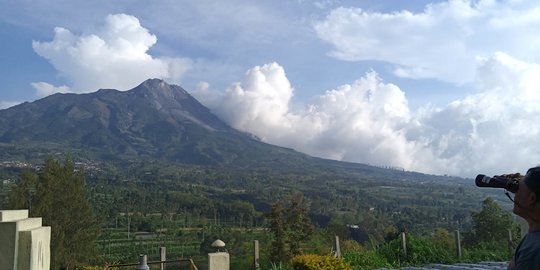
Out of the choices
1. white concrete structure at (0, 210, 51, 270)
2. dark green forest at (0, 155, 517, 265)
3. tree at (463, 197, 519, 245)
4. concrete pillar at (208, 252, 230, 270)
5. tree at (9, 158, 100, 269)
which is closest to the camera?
white concrete structure at (0, 210, 51, 270)

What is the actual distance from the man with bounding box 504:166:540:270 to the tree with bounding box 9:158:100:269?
2578 centimetres

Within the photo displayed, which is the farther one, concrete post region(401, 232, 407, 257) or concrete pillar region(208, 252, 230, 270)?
concrete post region(401, 232, 407, 257)

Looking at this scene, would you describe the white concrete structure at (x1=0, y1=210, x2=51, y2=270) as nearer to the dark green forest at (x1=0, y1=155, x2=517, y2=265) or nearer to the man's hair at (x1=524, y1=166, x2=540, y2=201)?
the man's hair at (x1=524, y1=166, x2=540, y2=201)

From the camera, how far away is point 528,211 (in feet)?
7.62

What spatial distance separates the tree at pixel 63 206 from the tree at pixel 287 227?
9631 millimetres

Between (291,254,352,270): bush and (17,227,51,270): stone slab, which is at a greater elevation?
(17,227,51,270): stone slab

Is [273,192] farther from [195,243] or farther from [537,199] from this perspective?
[537,199]

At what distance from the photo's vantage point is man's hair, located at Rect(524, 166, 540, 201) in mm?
2295

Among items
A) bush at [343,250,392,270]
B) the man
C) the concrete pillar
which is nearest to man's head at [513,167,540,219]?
the man

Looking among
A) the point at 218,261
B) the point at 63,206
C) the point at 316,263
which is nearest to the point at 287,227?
the point at 63,206

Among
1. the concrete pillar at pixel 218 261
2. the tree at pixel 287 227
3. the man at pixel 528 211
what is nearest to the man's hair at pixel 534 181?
the man at pixel 528 211

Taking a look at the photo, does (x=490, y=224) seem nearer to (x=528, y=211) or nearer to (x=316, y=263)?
(x=316, y=263)

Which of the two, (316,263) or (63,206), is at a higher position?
(63,206)

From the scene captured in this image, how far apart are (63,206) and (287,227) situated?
38.7 feet
